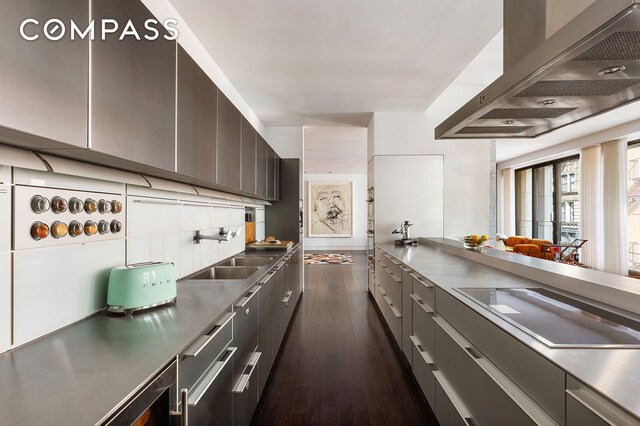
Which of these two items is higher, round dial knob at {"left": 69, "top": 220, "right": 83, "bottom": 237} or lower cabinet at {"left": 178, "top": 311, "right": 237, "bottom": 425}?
round dial knob at {"left": 69, "top": 220, "right": 83, "bottom": 237}

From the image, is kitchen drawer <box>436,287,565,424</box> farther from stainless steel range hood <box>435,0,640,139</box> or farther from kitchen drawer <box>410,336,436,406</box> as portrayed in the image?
stainless steel range hood <box>435,0,640,139</box>

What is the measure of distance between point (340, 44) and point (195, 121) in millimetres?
1574

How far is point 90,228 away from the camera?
1330 millimetres

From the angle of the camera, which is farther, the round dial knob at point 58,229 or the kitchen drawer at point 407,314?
the kitchen drawer at point 407,314

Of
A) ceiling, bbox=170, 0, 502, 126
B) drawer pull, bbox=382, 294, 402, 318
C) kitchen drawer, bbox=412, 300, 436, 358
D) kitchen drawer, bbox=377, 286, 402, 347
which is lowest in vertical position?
kitchen drawer, bbox=377, 286, 402, 347

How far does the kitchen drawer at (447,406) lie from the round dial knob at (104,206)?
5.98 ft

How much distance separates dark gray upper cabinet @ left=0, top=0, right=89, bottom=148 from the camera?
0.72m

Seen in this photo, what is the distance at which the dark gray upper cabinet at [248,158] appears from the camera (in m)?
2.77

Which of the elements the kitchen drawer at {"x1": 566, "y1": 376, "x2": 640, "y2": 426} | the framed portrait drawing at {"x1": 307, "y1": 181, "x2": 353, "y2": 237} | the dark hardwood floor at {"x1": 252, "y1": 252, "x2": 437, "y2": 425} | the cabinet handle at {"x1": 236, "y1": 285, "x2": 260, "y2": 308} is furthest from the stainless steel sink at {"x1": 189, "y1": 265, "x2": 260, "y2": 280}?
the framed portrait drawing at {"x1": 307, "y1": 181, "x2": 353, "y2": 237}

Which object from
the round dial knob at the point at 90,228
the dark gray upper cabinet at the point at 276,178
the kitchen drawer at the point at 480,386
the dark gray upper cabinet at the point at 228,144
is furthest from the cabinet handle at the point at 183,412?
the dark gray upper cabinet at the point at 276,178

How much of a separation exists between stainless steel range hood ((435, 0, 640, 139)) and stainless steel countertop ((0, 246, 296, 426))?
1629mm

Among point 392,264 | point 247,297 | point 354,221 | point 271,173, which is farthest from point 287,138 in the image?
point 354,221

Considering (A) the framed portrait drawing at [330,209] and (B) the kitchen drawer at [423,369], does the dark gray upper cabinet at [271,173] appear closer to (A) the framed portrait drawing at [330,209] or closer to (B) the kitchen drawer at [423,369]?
(B) the kitchen drawer at [423,369]

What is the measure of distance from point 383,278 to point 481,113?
2.44 meters
